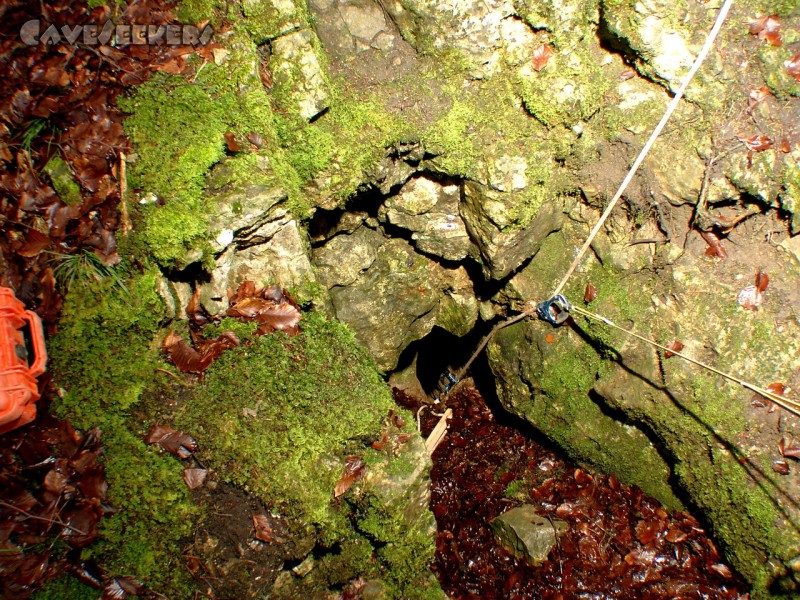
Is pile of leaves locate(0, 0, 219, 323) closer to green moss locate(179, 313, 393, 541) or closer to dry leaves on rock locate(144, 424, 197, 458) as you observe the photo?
dry leaves on rock locate(144, 424, 197, 458)

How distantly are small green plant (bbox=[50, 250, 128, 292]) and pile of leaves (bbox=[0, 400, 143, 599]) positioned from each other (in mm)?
894

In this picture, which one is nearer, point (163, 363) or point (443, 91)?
point (163, 363)

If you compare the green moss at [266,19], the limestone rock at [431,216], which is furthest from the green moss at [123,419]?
the limestone rock at [431,216]

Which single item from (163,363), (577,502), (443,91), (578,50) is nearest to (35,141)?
(163,363)

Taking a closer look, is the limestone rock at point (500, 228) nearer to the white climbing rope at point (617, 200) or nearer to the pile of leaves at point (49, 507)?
the white climbing rope at point (617, 200)

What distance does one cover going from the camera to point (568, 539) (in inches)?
188

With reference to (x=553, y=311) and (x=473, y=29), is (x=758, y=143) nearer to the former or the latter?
(x=553, y=311)

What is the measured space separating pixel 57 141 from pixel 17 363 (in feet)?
5.11

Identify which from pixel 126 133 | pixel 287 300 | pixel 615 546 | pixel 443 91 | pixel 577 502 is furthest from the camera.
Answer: pixel 577 502

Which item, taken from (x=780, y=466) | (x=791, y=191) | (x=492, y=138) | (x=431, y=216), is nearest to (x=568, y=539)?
(x=780, y=466)

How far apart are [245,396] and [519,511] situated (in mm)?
3404

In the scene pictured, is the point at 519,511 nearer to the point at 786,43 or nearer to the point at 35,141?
the point at 786,43

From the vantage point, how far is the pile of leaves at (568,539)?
4516mm

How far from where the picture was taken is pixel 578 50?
413cm
